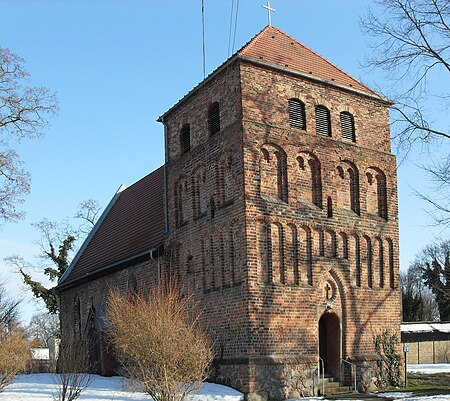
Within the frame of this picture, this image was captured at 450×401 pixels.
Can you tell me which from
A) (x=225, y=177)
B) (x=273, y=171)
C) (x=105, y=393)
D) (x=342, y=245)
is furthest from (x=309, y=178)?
(x=105, y=393)

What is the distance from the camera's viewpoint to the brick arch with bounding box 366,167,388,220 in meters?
20.1

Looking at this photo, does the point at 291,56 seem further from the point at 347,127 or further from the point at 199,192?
the point at 199,192

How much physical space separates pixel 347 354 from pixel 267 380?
3216 mm

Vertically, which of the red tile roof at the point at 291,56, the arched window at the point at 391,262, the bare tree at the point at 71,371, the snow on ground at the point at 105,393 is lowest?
Answer: the snow on ground at the point at 105,393

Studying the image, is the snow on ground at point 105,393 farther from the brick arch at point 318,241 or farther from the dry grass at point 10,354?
the brick arch at point 318,241

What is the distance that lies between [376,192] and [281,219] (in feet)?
14.0

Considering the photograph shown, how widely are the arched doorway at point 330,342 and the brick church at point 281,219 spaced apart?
40 mm

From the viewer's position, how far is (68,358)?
49.5ft

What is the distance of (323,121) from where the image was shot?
19531 mm

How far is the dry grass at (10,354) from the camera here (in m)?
17.3

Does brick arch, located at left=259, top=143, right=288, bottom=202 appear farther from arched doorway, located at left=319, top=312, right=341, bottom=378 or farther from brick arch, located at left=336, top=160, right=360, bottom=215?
arched doorway, located at left=319, top=312, right=341, bottom=378

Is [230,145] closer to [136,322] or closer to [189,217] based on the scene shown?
[189,217]

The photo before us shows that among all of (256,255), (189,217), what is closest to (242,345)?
(256,255)

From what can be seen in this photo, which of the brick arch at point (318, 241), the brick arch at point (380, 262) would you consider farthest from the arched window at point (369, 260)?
the brick arch at point (318, 241)
